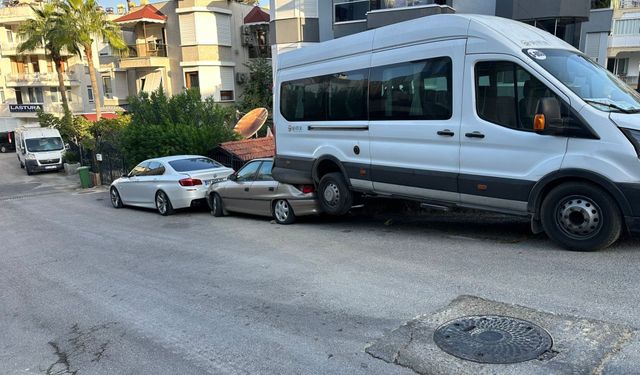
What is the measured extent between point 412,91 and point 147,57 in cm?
3079

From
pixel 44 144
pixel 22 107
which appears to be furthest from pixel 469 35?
pixel 22 107

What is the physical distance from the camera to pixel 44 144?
31.1m

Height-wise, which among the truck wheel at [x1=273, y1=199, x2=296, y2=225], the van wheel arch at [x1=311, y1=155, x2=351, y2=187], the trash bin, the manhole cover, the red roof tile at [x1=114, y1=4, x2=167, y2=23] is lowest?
the trash bin

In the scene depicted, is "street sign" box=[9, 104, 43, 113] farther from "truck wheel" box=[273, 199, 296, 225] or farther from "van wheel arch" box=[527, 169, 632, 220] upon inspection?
"van wheel arch" box=[527, 169, 632, 220]

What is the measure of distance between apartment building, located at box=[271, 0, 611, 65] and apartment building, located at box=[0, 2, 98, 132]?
3689cm

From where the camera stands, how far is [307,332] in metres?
4.54

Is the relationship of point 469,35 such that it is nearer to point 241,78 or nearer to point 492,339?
point 492,339

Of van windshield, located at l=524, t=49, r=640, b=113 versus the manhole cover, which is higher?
van windshield, located at l=524, t=49, r=640, b=113

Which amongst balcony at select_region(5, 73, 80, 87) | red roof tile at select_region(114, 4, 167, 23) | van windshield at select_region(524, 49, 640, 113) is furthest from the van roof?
balcony at select_region(5, 73, 80, 87)

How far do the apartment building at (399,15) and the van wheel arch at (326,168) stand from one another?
381 inches

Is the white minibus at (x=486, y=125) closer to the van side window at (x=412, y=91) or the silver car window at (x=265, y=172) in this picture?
the van side window at (x=412, y=91)

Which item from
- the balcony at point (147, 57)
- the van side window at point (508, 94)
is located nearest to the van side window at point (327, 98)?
the van side window at point (508, 94)

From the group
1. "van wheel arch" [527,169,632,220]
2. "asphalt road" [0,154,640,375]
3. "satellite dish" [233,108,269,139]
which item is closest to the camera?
"asphalt road" [0,154,640,375]

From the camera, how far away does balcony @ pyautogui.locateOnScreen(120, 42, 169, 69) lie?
3428 cm
